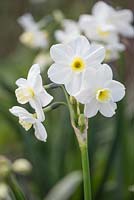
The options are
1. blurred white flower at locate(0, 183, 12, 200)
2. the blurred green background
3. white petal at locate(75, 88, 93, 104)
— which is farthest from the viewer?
the blurred green background

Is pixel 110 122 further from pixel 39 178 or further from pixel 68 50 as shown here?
pixel 68 50

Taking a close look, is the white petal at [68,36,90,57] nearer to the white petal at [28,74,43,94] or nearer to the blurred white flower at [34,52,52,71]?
the white petal at [28,74,43,94]

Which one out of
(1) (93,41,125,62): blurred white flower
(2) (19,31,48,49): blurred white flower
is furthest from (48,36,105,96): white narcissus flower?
(2) (19,31,48,49): blurred white flower

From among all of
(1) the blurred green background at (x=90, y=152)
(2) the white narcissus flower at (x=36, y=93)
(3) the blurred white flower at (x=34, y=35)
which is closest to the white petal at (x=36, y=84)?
(2) the white narcissus flower at (x=36, y=93)

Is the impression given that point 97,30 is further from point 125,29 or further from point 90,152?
point 90,152

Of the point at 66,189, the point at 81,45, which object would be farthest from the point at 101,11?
the point at 81,45

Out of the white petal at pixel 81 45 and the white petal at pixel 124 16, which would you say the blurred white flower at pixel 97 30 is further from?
the white petal at pixel 81 45
